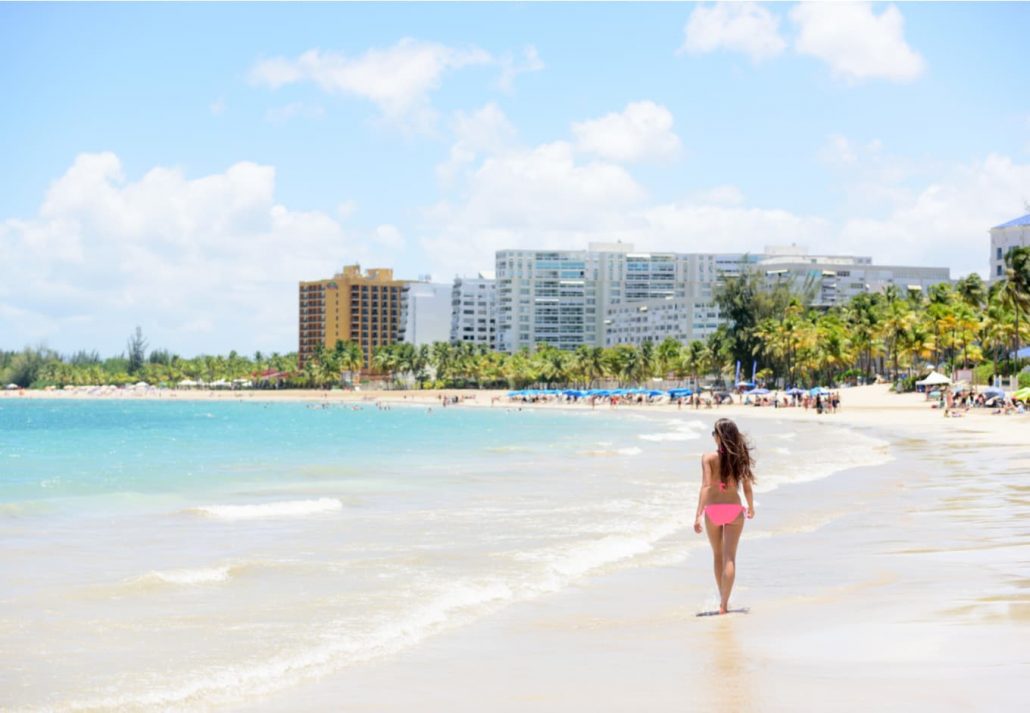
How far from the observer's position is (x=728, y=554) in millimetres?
9656

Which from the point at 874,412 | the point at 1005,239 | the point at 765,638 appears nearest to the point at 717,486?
the point at 765,638

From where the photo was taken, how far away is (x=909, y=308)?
10931 cm

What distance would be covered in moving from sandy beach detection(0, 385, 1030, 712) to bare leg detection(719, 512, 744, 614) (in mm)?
207

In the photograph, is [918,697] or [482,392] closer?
[918,697]

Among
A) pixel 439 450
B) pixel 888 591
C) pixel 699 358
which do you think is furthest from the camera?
pixel 699 358

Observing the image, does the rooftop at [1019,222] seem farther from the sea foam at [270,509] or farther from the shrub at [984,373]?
Result: the sea foam at [270,509]

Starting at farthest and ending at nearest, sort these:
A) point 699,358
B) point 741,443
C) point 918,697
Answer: point 699,358
point 741,443
point 918,697

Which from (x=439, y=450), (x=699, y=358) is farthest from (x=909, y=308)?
(x=439, y=450)

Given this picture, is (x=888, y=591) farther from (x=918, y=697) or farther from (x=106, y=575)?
(x=106, y=575)

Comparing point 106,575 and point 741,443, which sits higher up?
point 741,443

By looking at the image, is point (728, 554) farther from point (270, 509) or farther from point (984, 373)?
point (984, 373)

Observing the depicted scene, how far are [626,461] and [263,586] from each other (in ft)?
81.3

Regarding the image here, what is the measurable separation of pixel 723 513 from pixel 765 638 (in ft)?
3.68

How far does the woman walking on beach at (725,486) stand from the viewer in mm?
9320
